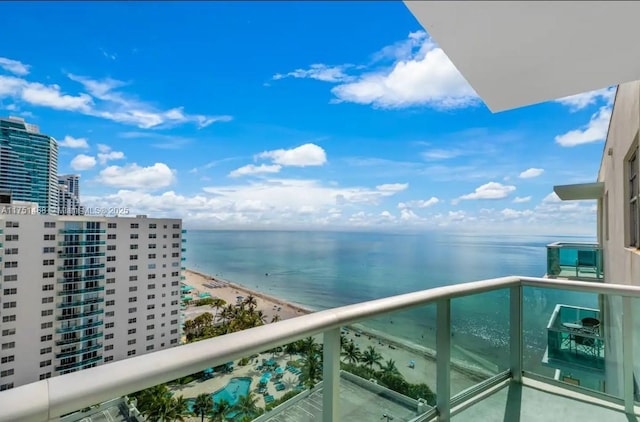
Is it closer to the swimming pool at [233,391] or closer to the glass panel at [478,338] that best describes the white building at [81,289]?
the glass panel at [478,338]

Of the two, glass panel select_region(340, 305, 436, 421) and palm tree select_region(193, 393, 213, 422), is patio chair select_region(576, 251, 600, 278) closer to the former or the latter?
glass panel select_region(340, 305, 436, 421)

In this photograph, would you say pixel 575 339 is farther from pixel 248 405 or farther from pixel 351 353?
pixel 248 405

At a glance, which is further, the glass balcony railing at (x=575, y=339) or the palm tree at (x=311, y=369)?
the glass balcony railing at (x=575, y=339)

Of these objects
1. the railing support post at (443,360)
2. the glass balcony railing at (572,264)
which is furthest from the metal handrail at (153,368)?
the glass balcony railing at (572,264)

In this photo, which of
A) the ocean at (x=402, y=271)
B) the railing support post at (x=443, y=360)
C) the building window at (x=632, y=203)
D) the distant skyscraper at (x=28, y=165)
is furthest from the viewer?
the distant skyscraper at (x=28, y=165)

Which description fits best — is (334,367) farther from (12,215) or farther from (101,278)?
(101,278)

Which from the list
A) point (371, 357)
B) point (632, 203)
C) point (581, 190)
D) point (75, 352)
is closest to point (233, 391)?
point (371, 357)
